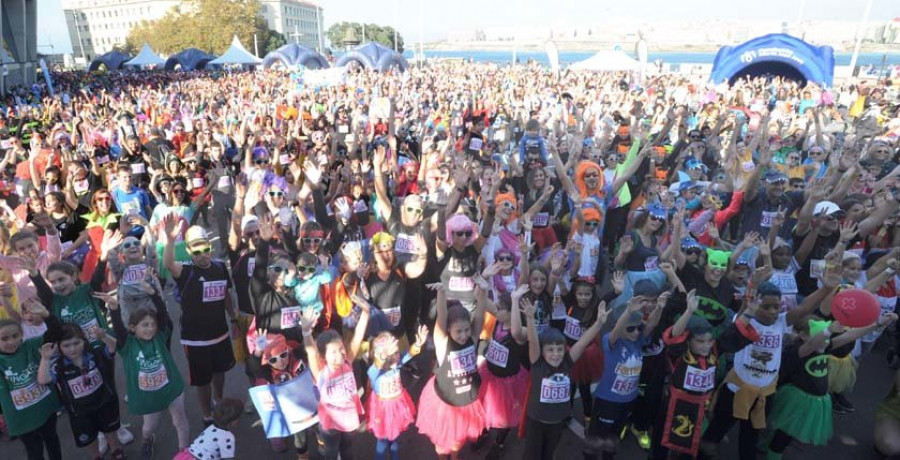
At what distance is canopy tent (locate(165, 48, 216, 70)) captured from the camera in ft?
133

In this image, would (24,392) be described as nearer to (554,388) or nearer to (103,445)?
A: (103,445)

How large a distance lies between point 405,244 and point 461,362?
1662 millimetres

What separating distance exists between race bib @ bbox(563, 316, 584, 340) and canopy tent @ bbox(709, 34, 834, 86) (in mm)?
21412

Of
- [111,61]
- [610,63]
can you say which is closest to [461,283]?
[610,63]

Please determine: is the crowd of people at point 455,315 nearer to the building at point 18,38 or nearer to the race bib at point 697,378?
the race bib at point 697,378

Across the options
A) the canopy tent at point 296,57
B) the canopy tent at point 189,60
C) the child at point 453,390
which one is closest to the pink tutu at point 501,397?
the child at point 453,390

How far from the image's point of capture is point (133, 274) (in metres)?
3.82

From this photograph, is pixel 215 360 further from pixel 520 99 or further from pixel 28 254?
pixel 520 99

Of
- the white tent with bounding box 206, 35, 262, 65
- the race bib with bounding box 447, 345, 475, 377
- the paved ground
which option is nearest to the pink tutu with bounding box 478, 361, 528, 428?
the race bib with bounding box 447, 345, 475, 377

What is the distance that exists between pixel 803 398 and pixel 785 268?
1.48 metres

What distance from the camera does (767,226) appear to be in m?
6.02

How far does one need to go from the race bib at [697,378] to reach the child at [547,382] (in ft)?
2.20

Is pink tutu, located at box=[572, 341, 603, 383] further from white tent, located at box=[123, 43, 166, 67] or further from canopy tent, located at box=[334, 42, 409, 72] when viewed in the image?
white tent, located at box=[123, 43, 166, 67]

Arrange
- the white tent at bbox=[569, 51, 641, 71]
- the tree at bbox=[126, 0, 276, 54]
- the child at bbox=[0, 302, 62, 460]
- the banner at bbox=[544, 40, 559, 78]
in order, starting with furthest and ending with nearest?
the tree at bbox=[126, 0, 276, 54] < the banner at bbox=[544, 40, 559, 78] < the white tent at bbox=[569, 51, 641, 71] < the child at bbox=[0, 302, 62, 460]
